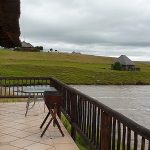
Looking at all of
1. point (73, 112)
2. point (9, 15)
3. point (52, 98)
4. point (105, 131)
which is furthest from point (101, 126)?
point (73, 112)

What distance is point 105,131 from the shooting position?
5793mm

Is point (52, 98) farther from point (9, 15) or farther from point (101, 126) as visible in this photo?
point (101, 126)

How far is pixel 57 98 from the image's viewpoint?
8.45 meters

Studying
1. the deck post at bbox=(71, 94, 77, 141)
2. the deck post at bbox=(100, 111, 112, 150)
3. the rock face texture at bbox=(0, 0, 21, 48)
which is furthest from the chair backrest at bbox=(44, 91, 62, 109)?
the deck post at bbox=(100, 111, 112, 150)

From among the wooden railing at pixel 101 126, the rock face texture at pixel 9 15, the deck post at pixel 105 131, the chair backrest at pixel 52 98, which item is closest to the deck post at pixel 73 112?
the wooden railing at pixel 101 126

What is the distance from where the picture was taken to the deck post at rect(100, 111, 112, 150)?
5.68 m

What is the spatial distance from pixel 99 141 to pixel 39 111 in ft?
19.9

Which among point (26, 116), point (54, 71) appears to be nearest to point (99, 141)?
point (26, 116)

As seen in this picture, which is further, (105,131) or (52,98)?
(52,98)

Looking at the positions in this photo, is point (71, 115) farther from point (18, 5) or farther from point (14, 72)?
point (14, 72)

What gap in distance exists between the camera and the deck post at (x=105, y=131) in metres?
5.68

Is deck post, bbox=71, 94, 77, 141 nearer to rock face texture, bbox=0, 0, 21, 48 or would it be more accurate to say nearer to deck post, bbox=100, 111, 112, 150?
rock face texture, bbox=0, 0, 21, 48

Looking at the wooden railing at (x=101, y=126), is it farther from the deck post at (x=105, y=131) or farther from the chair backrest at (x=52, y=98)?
the chair backrest at (x=52, y=98)

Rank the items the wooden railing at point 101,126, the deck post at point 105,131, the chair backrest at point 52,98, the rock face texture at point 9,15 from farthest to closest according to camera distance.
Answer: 1. the chair backrest at point 52,98
2. the rock face texture at point 9,15
3. the deck post at point 105,131
4. the wooden railing at point 101,126
